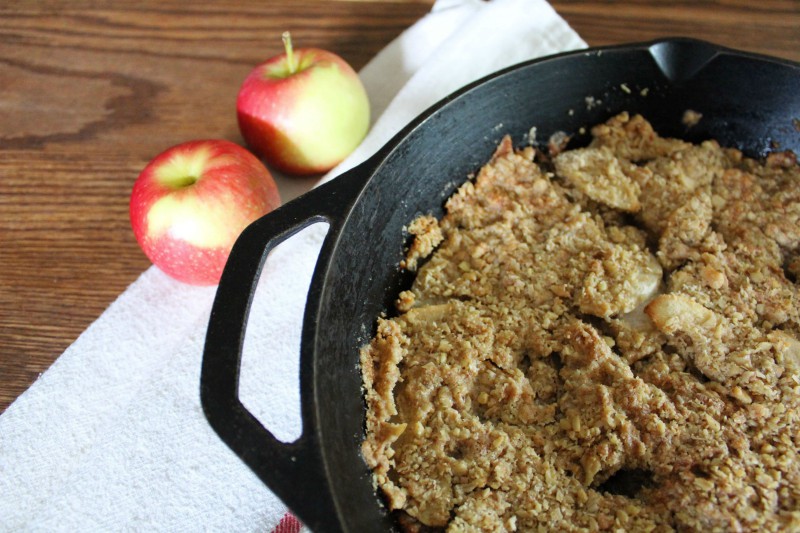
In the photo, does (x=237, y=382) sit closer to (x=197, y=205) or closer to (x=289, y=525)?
(x=289, y=525)

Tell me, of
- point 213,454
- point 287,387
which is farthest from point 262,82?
point 213,454

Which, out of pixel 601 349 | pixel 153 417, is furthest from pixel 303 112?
pixel 601 349

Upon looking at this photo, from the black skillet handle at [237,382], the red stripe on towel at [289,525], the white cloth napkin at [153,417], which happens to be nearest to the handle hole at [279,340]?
the white cloth napkin at [153,417]

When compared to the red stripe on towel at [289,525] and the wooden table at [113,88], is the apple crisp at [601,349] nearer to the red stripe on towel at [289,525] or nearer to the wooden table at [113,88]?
the red stripe on towel at [289,525]

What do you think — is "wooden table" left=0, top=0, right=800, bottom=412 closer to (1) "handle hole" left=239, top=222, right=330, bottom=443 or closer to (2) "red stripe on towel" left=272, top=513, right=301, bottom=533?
(1) "handle hole" left=239, top=222, right=330, bottom=443

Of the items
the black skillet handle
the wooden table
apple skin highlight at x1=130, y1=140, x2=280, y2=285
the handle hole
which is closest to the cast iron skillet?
the black skillet handle

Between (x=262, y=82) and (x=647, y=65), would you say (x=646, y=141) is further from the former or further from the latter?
(x=262, y=82)

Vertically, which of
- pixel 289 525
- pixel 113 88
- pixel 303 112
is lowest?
pixel 289 525
